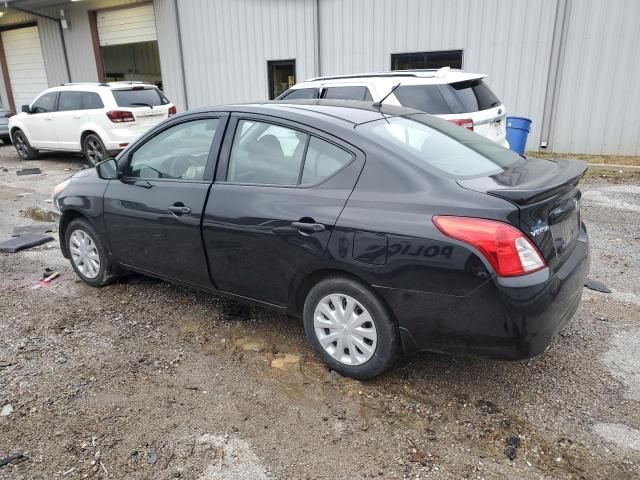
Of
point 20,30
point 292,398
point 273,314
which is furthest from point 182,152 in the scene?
point 20,30

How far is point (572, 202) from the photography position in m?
2.99

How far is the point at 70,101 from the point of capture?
10938mm

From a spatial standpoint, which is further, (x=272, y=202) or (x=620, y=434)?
(x=272, y=202)

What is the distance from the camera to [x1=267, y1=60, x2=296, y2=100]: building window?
45.1 feet

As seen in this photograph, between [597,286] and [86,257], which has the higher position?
[86,257]

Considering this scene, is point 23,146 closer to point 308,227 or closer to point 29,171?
point 29,171

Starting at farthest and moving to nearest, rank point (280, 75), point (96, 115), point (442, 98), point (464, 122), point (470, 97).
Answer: point (280, 75) → point (96, 115) → point (470, 97) → point (442, 98) → point (464, 122)

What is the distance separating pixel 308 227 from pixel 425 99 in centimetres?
449

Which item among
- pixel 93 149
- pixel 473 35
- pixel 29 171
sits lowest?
pixel 29 171

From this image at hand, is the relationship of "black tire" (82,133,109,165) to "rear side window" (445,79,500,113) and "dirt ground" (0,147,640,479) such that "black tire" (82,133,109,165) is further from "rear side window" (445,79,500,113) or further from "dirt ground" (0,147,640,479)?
"rear side window" (445,79,500,113)

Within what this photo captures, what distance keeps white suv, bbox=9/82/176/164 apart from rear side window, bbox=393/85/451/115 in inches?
231

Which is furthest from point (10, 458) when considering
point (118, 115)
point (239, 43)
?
point (239, 43)

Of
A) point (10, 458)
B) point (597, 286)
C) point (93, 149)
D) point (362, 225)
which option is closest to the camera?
point (10, 458)

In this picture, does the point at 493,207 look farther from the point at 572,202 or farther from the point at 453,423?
the point at 453,423
